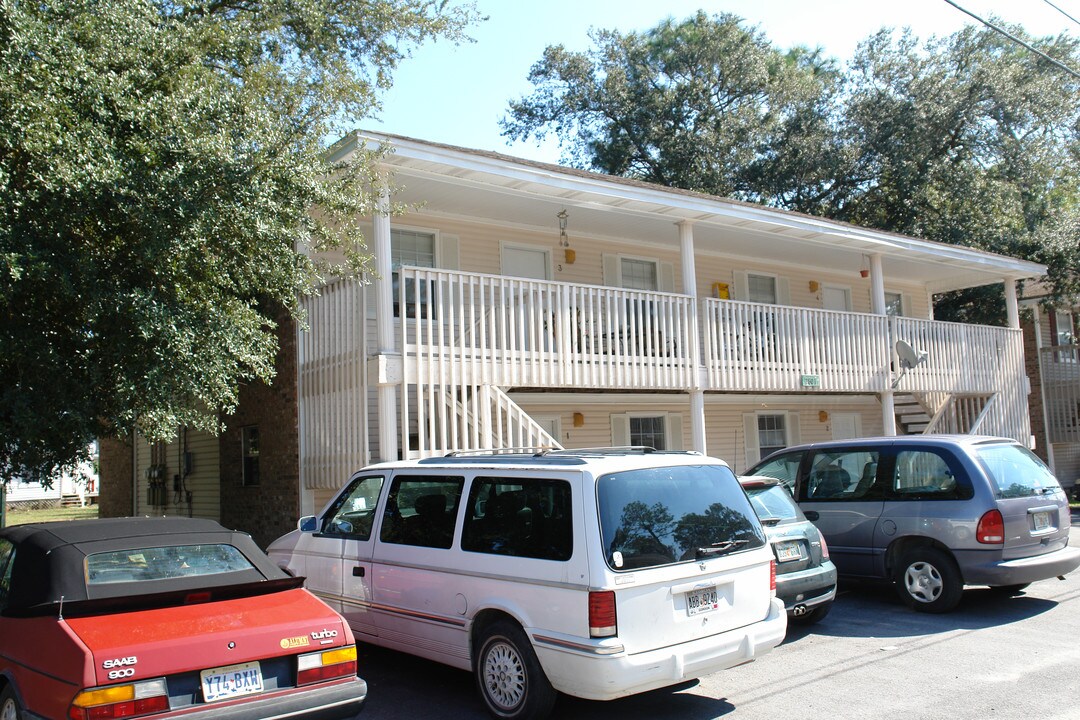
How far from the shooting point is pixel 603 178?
527 inches

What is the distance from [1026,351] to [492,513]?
81.7 ft

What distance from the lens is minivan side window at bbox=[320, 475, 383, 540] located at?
724 cm

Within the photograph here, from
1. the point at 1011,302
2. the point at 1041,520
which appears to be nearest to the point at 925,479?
the point at 1041,520

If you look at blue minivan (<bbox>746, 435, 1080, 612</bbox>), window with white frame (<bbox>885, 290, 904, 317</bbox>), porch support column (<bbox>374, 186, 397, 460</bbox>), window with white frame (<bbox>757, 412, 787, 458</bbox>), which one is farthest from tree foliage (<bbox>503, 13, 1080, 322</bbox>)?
porch support column (<bbox>374, 186, 397, 460</bbox>)

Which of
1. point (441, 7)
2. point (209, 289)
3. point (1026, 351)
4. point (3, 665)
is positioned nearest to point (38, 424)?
point (209, 289)

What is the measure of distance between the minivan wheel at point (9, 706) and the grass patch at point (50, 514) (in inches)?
1076

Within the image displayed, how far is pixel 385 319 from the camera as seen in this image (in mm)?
11000

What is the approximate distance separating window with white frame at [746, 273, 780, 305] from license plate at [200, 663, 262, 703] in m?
15.8

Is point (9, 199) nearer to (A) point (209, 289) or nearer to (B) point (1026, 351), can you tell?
(A) point (209, 289)

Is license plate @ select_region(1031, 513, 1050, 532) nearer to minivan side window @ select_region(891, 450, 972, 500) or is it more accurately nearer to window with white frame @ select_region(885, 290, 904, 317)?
minivan side window @ select_region(891, 450, 972, 500)

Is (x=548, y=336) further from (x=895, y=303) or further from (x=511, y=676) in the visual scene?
(x=895, y=303)

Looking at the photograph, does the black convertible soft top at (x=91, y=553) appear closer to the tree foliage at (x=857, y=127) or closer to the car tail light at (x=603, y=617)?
the car tail light at (x=603, y=617)

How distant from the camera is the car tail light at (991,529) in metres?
8.31

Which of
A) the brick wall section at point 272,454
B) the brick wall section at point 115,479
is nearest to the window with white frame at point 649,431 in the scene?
the brick wall section at point 272,454
